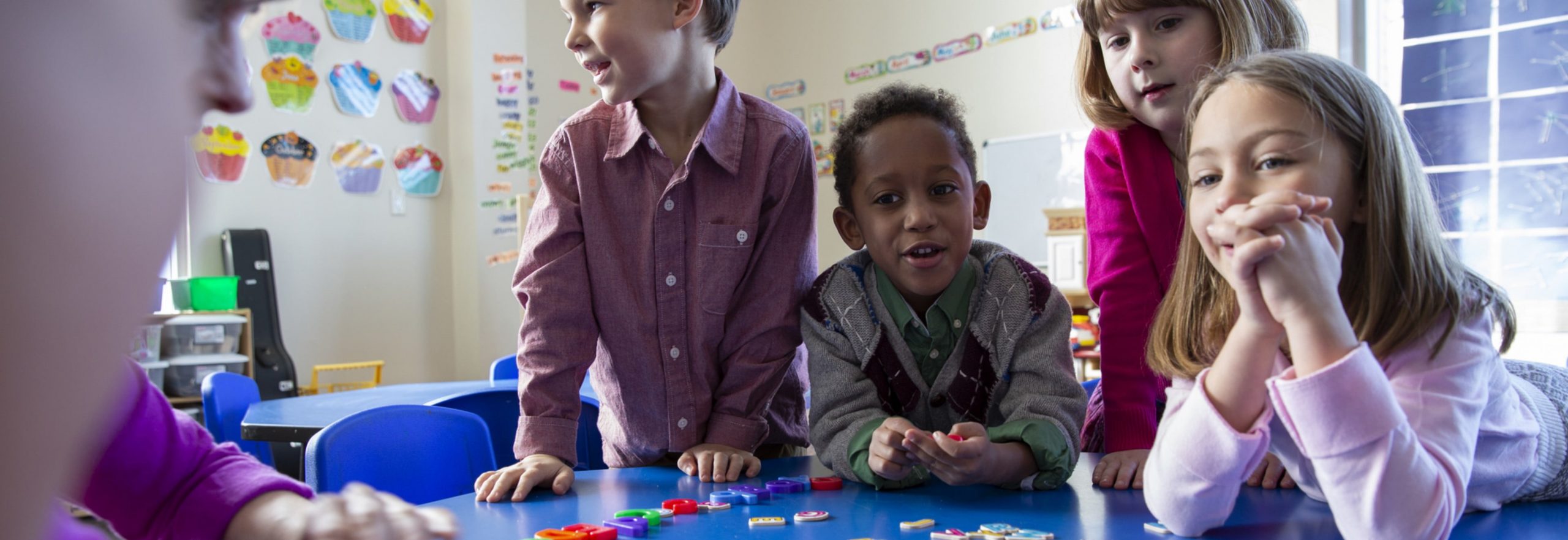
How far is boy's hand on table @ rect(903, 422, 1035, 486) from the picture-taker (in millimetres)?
1063

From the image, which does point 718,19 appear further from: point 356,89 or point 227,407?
point 356,89

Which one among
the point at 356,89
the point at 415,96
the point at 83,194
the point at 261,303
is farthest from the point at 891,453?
the point at 415,96

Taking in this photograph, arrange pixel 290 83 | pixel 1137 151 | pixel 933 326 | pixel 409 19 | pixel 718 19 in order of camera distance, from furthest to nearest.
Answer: pixel 409 19, pixel 290 83, pixel 718 19, pixel 1137 151, pixel 933 326

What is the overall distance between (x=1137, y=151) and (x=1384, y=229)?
0.59 metres

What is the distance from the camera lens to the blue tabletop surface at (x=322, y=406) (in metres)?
2.08

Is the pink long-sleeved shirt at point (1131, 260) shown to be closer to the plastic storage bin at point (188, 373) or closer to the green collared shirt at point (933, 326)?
the green collared shirt at point (933, 326)

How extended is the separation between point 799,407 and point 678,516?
64 cm

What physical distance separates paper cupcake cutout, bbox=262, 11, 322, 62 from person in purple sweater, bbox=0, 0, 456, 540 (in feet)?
16.6

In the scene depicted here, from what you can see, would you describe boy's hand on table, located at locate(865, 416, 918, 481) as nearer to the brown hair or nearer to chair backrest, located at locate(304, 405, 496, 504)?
chair backrest, located at locate(304, 405, 496, 504)

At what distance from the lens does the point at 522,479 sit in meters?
1.14

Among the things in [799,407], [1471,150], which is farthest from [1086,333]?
[799,407]

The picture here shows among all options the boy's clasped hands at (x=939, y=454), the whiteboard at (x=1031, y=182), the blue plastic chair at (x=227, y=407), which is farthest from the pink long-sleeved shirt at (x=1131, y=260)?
the whiteboard at (x=1031, y=182)

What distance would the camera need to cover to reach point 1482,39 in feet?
13.0

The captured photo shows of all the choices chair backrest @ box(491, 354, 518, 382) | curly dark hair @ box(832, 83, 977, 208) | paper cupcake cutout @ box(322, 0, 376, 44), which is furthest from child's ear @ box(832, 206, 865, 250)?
paper cupcake cutout @ box(322, 0, 376, 44)
